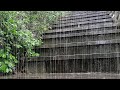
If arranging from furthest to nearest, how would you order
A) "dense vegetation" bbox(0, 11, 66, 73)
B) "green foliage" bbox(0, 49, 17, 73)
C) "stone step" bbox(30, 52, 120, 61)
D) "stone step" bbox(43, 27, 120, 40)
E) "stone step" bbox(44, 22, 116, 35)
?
1. "stone step" bbox(44, 22, 116, 35)
2. "stone step" bbox(43, 27, 120, 40)
3. "stone step" bbox(30, 52, 120, 61)
4. "dense vegetation" bbox(0, 11, 66, 73)
5. "green foliage" bbox(0, 49, 17, 73)

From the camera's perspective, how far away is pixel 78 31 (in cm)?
585

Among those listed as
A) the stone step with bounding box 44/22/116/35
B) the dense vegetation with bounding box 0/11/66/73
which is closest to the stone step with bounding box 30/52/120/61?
the dense vegetation with bounding box 0/11/66/73

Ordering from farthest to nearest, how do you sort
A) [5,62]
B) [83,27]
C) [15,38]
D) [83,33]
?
[83,27] → [83,33] → [15,38] → [5,62]

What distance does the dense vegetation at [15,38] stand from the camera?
12.8ft

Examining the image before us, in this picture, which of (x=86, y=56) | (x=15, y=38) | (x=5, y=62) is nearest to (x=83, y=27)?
(x=86, y=56)

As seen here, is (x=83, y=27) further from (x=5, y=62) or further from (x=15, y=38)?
(x=5, y=62)

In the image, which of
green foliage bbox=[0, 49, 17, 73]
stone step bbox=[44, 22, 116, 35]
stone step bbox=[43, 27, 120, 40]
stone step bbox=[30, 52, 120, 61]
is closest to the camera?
green foliage bbox=[0, 49, 17, 73]

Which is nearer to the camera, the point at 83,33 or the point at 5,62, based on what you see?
the point at 5,62

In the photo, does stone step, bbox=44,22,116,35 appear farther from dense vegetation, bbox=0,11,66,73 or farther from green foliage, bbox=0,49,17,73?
green foliage, bbox=0,49,17,73

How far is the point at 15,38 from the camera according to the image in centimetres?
429

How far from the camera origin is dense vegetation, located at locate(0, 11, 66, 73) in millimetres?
3889

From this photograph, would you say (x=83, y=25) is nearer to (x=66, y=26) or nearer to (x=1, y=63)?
(x=66, y=26)
